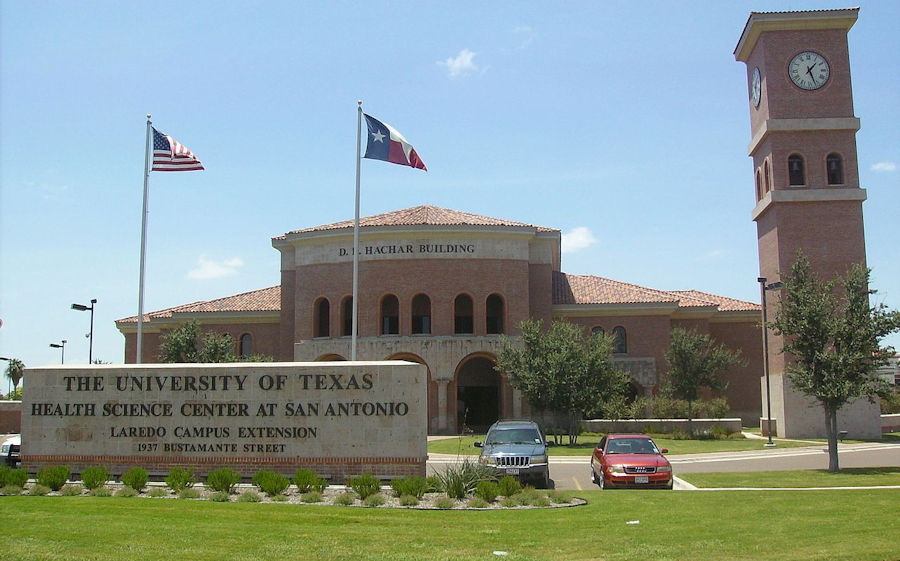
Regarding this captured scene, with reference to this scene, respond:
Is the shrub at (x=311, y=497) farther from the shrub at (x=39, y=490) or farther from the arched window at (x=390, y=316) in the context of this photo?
the arched window at (x=390, y=316)

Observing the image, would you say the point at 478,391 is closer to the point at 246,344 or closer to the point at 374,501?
the point at 246,344

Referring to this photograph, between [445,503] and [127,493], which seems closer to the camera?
[445,503]

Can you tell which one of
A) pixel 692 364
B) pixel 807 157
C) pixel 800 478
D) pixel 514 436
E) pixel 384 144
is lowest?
pixel 800 478

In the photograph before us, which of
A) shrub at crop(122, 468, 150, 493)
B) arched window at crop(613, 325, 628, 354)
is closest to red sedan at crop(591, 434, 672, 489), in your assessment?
shrub at crop(122, 468, 150, 493)

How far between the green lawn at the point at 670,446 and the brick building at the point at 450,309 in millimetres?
6940

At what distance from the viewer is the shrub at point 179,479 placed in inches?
670

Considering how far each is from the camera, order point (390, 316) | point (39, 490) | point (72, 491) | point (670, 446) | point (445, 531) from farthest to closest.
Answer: point (390, 316) → point (670, 446) → point (72, 491) → point (39, 490) → point (445, 531)

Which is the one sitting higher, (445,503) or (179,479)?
(179,479)

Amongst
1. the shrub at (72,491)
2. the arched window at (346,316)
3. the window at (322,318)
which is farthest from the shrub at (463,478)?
the window at (322,318)

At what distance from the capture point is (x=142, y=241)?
26.7m

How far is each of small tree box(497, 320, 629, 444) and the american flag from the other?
1785 cm

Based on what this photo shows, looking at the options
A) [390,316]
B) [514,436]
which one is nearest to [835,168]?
[390,316]

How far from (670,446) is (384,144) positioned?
17638mm

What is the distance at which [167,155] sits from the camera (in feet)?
86.5
